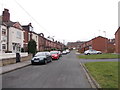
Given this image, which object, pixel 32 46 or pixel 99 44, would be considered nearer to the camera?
pixel 32 46

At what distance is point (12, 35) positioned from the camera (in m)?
30.8

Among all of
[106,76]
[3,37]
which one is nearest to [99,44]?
[3,37]

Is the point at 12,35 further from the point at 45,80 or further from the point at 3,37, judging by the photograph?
the point at 45,80

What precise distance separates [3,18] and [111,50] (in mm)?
38498

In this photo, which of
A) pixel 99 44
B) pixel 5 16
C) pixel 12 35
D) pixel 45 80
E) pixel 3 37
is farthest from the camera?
pixel 99 44

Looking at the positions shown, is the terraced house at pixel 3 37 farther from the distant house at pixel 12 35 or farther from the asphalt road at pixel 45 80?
the asphalt road at pixel 45 80

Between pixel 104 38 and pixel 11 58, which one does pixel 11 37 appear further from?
pixel 104 38

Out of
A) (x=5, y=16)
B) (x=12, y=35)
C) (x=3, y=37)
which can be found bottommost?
(x=3, y=37)

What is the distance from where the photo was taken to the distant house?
3032cm

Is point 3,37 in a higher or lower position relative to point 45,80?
higher

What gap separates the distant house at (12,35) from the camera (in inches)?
1194

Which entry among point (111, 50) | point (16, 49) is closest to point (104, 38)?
point (111, 50)

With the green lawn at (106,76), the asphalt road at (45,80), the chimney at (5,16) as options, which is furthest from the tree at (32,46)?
the green lawn at (106,76)

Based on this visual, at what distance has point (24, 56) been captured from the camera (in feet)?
80.9
